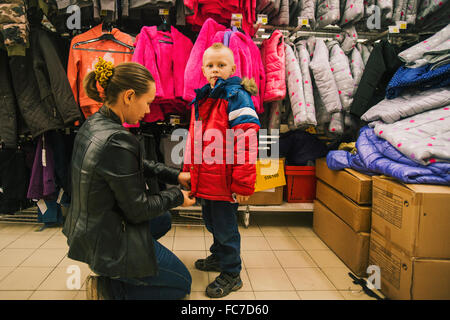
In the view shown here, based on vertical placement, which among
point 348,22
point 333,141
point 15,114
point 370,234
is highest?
point 348,22

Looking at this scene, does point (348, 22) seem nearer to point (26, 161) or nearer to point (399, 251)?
point (399, 251)

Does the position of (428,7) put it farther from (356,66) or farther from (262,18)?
(262,18)

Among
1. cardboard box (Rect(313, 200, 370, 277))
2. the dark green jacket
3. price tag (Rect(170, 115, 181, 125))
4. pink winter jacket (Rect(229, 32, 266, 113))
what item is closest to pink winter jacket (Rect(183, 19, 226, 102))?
pink winter jacket (Rect(229, 32, 266, 113))

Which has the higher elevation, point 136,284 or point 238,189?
point 238,189

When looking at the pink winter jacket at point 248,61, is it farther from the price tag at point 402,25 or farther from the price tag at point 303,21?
the price tag at point 402,25

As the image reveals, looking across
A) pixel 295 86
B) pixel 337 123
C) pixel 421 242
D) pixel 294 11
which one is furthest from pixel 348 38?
pixel 421 242

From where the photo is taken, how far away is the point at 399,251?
1.48 meters

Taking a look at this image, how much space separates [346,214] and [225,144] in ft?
3.44

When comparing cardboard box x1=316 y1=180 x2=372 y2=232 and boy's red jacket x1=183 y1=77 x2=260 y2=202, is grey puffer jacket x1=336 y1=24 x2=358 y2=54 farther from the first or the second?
Result: boy's red jacket x1=183 y1=77 x2=260 y2=202

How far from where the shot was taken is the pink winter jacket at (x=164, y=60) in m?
2.25

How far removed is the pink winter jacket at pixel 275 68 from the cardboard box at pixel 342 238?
101cm

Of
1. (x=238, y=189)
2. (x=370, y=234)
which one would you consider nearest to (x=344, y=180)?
(x=370, y=234)

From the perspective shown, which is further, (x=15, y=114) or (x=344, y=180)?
(x=15, y=114)
